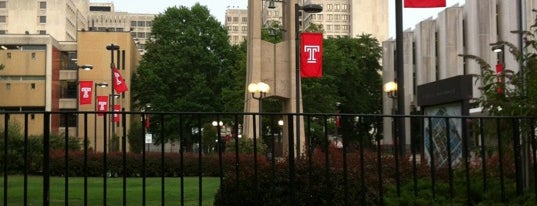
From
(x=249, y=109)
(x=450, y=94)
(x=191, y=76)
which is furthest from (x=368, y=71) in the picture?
(x=450, y=94)

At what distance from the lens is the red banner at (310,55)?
2767cm

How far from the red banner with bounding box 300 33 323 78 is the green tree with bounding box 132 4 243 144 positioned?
3222 cm

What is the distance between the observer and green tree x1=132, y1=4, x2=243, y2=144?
61.5 m

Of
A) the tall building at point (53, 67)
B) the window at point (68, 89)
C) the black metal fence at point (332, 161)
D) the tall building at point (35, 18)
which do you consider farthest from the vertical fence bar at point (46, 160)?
the tall building at point (35, 18)

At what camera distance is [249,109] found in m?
37.0

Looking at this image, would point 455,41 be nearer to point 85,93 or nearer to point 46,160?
point 85,93

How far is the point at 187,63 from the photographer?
206ft

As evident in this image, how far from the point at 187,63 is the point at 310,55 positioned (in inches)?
1425

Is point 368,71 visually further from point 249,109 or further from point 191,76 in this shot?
point 249,109

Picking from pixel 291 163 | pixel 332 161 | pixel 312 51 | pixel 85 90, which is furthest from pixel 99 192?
pixel 85 90

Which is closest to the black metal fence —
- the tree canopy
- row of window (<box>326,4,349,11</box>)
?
the tree canopy

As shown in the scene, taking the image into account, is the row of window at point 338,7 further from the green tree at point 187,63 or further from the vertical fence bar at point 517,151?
the vertical fence bar at point 517,151

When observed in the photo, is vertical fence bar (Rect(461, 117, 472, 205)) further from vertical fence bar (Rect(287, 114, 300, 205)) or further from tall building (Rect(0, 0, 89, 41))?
tall building (Rect(0, 0, 89, 41))

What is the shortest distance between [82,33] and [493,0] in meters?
44.3
